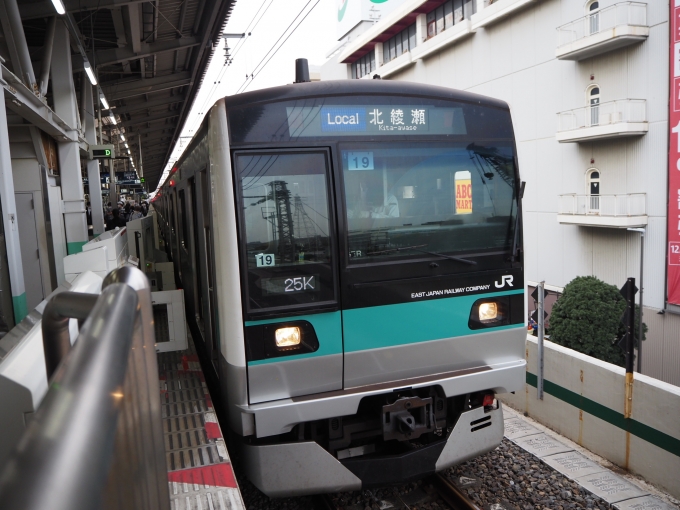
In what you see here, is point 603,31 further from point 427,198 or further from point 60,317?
point 60,317

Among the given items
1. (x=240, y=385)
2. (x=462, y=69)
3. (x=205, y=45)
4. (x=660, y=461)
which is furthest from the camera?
(x=462, y=69)

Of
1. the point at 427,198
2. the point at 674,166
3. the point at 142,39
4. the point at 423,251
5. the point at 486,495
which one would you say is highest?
the point at 142,39

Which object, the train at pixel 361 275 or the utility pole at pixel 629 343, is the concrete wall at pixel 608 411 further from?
the train at pixel 361 275

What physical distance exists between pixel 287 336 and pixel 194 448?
876 millimetres

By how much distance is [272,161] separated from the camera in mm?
3760

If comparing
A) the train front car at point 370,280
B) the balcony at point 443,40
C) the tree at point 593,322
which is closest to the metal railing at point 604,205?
the tree at point 593,322

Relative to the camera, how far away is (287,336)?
3.80 m

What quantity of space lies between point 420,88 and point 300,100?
893 millimetres

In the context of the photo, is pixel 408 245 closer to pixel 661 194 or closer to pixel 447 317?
pixel 447 317

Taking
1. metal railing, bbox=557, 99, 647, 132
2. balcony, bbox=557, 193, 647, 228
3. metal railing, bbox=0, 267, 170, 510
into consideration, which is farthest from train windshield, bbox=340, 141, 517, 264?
metal railing, bbox=557, 99, 647, 132

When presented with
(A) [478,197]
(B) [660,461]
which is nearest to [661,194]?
(B) [660,461]

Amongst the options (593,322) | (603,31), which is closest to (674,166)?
(603,31)

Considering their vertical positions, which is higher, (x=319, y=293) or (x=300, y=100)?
(x=300, y=100)

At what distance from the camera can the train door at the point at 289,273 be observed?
147 inches
